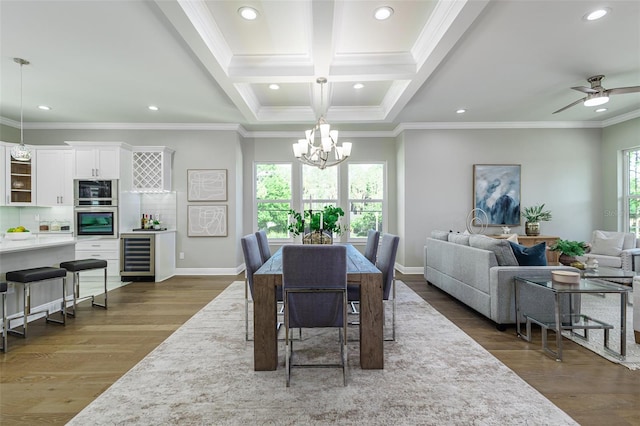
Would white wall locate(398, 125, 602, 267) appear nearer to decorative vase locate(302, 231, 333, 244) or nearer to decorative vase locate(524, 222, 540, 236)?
decorative vase locate(524, 222, 540, 236)

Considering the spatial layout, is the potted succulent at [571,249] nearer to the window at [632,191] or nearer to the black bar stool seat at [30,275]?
the window at [632,191]

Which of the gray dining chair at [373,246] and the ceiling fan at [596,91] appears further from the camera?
the ceiling fan at [596,91]

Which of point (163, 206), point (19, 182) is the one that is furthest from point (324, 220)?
point (19, 182)

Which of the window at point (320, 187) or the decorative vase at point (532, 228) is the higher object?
the window at point (320, 187)

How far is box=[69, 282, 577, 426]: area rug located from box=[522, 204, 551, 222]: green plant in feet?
12.9

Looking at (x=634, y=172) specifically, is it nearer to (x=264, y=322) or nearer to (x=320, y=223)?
(x=320, y=223)

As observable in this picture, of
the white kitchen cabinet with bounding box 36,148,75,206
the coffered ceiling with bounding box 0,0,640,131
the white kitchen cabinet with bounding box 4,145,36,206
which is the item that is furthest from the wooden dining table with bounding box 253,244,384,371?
the white kitchen cabinet with bounding box 4,145,36,206

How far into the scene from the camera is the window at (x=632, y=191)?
17.7 ft

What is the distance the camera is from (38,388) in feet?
6.93

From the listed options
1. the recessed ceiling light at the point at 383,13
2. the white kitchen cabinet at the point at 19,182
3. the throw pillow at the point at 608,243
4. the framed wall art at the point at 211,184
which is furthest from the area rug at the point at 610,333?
the white kitchen cabinet at the point at 19,182

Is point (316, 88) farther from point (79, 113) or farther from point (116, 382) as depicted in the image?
point (79, 113)

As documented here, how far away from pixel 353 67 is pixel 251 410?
135 inches

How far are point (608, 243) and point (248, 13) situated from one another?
621 centimetres

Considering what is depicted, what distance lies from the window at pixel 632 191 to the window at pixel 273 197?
241 inches
